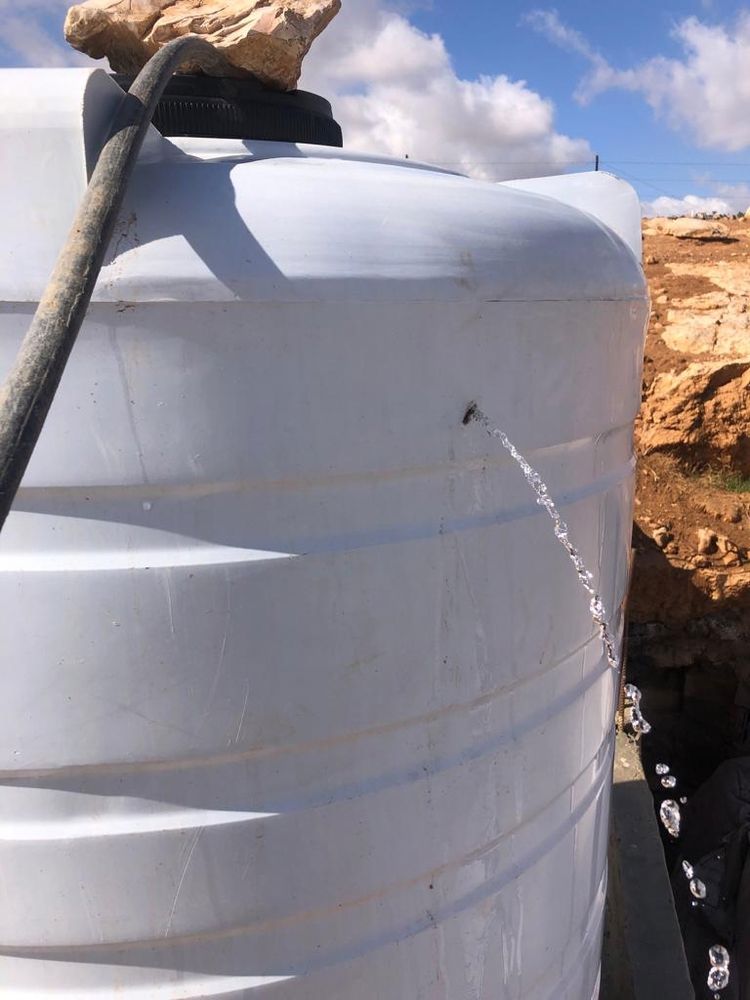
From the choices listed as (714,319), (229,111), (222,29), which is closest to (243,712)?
(229,111)

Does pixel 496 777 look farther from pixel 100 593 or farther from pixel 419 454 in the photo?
pixel 100 593

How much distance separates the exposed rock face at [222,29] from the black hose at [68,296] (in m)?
0.33

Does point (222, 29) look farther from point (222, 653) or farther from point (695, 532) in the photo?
point (695, 532)

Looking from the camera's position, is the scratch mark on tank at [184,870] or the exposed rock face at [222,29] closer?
the scratch mark on tank at [184,870]

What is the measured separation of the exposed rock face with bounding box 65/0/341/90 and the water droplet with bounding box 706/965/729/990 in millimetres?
3642

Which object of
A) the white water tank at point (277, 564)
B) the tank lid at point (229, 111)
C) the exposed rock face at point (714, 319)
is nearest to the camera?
the white water tank at point (277, 564)

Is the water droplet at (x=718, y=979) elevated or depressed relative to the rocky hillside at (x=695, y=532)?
depressed

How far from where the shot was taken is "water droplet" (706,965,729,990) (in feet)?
11.0

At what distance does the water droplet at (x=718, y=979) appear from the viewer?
3.35 metres

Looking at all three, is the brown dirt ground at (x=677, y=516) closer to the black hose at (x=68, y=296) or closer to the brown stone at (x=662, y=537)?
the brown stone at (x=662, y=537)

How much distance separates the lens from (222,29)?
1.30 metres


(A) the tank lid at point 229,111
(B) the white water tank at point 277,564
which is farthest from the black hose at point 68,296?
(A) the tank lid at point 229,111

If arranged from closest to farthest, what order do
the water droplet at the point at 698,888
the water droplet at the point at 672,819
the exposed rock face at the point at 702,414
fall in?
1. the water droplet at the point at 698,888
2. the water droplet at the point at 672,819
3. the exposed rock face at the point at 702,414

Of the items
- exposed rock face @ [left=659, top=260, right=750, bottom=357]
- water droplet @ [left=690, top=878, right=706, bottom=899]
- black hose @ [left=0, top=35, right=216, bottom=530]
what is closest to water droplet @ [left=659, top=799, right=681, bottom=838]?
water droplet @ [left=690, top=878, right=706, bottom=899]
